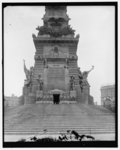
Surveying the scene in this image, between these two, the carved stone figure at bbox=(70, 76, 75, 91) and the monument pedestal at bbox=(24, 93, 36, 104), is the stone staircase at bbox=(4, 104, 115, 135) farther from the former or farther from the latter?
the carved stone figure at bbox=(70, 76, 75, 91)

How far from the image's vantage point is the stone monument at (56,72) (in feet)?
139

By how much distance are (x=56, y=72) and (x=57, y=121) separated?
17231mm

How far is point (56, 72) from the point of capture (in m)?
43.6

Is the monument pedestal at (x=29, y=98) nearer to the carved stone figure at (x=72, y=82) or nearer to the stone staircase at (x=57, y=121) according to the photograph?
the carved stone figure at (x=72, y=82)

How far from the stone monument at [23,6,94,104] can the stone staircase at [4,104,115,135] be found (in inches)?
360

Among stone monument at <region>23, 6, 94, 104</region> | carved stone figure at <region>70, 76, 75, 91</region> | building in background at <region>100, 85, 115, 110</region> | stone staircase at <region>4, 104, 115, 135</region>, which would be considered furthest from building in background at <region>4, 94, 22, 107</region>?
building in background at <region>100, 85, 115, 110</region>

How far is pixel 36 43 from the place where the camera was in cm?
4506

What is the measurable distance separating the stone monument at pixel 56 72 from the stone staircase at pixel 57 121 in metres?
9.15

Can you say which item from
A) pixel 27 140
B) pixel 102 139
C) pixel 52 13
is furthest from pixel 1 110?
pixel 52 13

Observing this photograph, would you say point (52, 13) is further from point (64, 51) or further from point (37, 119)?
point (37, 119)

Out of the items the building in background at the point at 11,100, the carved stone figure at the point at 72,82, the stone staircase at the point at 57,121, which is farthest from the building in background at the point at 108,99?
the building in background at the point at 11,100

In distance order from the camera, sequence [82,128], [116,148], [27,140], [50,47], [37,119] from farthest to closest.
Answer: [50,47] < [37,119] < [82,128] < [27,140] < [116,148]

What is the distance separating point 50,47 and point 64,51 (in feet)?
6.23

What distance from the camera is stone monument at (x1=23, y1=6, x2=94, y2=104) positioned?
42.4 meters
